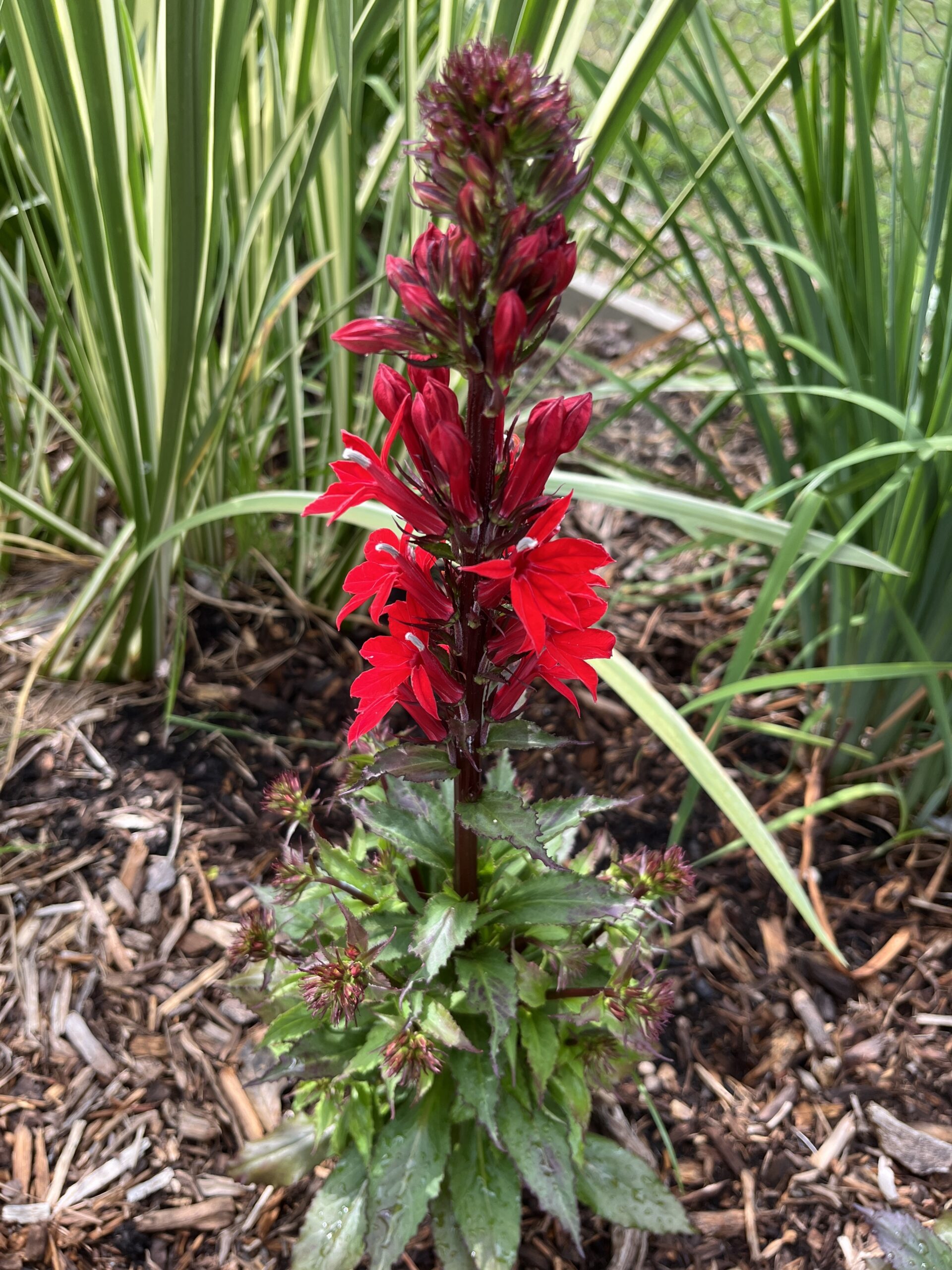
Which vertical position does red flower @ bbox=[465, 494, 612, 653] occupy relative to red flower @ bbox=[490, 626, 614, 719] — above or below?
above

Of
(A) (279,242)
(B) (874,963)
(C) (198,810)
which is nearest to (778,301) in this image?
(A) (279,242)

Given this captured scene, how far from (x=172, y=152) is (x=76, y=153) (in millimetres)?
150

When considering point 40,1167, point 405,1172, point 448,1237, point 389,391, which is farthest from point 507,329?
point 40,1167

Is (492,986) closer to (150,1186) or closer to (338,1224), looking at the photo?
(338,1224)

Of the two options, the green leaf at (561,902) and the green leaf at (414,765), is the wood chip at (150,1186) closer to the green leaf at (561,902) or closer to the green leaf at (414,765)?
the green leaf at (561,902)

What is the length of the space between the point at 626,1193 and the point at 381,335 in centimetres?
108

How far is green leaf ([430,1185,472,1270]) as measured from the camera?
1070 mm

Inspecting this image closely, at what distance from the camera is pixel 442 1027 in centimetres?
90

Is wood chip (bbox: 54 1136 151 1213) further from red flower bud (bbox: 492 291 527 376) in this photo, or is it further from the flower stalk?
red flower bud (bbox: 492 291 527 376)

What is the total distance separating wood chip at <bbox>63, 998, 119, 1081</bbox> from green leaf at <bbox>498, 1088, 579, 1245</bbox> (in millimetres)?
647

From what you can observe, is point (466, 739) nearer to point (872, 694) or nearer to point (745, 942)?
point (745, 942)

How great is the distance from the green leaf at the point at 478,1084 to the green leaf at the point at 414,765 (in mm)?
349

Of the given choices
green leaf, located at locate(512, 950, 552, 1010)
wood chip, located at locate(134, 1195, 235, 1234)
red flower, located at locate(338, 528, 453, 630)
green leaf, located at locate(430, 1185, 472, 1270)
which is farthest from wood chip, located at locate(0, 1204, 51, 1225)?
red flower, located at locate(338, 528, 453, 630)

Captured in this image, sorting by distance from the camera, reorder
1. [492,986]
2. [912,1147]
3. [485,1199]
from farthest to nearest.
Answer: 1. [912,1147]
2. [485,1199]
3. [492,986]
